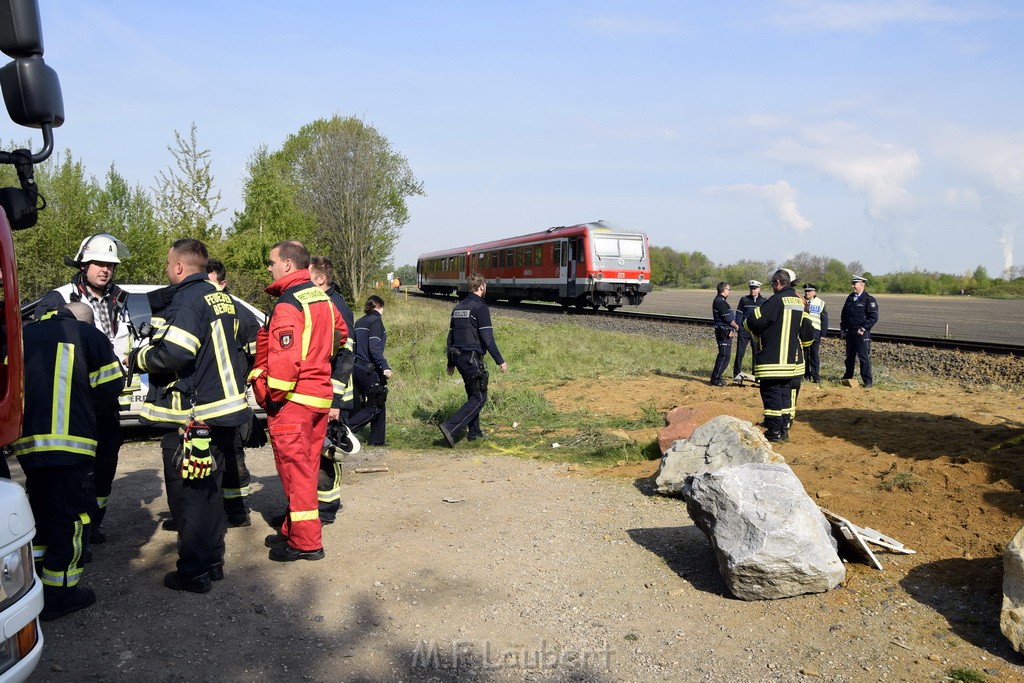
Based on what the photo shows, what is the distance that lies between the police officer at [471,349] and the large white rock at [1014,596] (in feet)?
18.1

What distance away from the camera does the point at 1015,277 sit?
54.4 meters

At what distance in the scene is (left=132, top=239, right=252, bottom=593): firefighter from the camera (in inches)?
182

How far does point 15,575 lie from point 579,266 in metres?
26.0

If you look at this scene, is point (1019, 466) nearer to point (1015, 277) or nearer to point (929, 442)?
point (929, 442)

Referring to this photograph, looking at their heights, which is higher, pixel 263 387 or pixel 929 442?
pixel 263 387

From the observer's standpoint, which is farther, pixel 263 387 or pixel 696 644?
pixel 263 387

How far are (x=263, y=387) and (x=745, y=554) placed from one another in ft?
9.39

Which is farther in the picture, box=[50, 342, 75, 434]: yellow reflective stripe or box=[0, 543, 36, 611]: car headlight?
box=[50, 342, 75, 434]: yellow reflective stripe

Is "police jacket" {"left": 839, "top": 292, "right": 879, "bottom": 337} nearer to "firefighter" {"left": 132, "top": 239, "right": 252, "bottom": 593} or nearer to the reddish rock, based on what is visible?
the reddish rock

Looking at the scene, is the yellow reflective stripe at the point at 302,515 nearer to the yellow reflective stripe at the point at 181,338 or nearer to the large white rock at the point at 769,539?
the yellow reflective stripe at the point at 181,338

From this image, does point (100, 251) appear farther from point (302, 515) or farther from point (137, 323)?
point (137, 323)

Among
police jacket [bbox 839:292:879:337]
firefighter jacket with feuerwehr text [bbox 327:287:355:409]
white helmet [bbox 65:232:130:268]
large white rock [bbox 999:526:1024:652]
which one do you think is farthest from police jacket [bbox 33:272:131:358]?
police jacket [bbox 839:292:879:337]

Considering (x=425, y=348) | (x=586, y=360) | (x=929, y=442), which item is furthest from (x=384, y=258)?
(x=929, y=442)

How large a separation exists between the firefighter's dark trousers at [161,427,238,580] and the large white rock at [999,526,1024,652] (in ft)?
13.2
